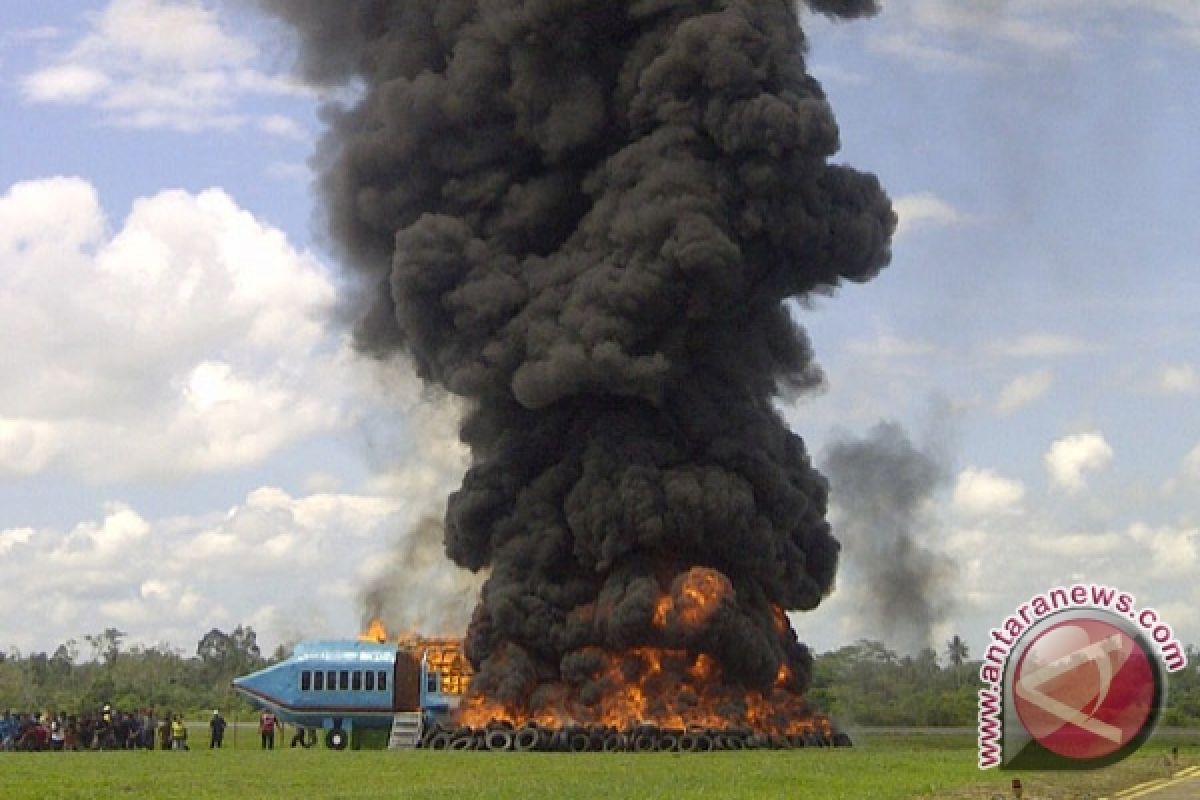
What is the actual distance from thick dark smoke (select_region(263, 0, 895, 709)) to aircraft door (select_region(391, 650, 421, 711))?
14.2ft

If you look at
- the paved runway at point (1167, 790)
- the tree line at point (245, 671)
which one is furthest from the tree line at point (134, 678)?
the paved runway at point (1167, 790)

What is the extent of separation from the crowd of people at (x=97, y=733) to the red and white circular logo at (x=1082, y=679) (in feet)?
110

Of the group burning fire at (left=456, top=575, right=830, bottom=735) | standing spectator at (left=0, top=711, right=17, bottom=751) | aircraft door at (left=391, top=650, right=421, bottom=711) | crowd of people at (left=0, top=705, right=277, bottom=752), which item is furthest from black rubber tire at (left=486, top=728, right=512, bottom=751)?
standing spectator at (left=0, top=711, right=17, bottom=751)

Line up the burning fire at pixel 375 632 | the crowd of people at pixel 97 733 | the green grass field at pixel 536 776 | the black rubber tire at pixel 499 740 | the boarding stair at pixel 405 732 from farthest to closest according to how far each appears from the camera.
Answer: the burning fire at pixel 375 632
the boarding stair at pixel 405 732
the crowd of people at pixel 97 733
the black rubber tire at pixel 499 740
the green grass field at pixel 536 776

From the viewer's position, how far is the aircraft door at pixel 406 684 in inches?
2440

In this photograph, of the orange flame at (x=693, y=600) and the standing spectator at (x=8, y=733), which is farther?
the standing spectator at (x=8, y=733)

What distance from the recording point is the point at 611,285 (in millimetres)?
57344

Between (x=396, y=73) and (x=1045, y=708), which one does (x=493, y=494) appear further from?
(x=1045, y=708)

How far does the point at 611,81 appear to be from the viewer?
2520 inches

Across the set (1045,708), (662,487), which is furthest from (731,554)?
(1045,708)

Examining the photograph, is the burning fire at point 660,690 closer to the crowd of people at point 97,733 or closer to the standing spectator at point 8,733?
the crowd of people at point 97,733

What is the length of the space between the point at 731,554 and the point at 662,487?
3222mm

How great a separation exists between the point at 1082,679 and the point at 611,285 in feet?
103

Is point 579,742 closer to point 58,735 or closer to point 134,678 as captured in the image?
point 58,735
